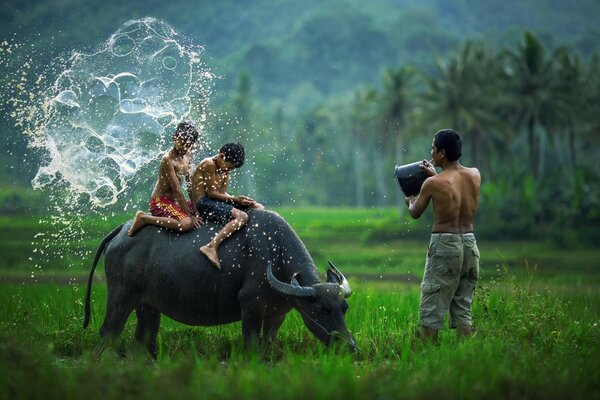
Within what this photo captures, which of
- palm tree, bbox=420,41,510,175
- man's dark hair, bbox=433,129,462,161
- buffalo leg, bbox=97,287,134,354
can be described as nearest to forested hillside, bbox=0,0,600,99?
palm tree, bbox=420,41,510,175

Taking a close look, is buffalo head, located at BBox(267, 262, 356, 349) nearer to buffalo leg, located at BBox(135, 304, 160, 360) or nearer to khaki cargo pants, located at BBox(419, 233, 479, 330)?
khaki cargo pants, located at BBox(419, 233, 479, 330)

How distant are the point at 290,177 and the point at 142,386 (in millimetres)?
67225

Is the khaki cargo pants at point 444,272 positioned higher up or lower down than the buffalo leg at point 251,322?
higher up

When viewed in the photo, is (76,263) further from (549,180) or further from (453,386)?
(549,180)

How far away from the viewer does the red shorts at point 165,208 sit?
678 centimetres

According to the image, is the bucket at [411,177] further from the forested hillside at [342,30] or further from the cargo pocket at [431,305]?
the forested hillside at [342,30]

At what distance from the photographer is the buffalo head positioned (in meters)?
6.05

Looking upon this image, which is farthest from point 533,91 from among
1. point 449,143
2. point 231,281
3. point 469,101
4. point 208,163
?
point 231,281

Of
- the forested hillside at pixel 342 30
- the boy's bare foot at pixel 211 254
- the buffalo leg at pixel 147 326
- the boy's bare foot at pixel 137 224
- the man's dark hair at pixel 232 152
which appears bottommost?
the buffalo leg at pixel 147 326

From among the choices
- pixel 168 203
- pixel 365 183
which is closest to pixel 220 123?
pixel 365 183

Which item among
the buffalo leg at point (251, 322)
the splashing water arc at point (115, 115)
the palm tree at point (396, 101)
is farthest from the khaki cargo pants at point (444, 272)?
the palm tree at point (396, 101)

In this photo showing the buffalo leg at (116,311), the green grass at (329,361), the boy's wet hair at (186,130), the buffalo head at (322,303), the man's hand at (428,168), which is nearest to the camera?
the green grass at (329,361)

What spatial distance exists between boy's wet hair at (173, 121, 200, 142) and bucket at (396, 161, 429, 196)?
167cm

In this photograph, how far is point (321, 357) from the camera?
18.2ft
